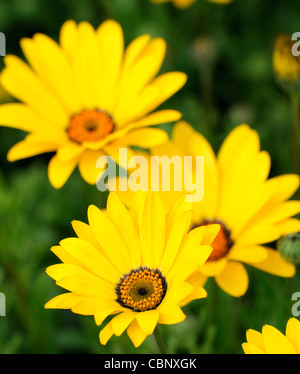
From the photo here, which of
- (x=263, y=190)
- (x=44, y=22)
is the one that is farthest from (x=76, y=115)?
(x=44, y=22)

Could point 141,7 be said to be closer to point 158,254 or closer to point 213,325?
point 213,325

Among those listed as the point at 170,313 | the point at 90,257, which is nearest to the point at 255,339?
the point at 170,313

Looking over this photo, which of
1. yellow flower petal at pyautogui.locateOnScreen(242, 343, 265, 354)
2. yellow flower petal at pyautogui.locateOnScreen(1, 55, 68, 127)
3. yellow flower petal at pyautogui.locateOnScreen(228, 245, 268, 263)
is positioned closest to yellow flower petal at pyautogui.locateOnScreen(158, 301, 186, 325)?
yellow flower petal at pyautogui.locateOnScreen(242, 343, 265, 354)

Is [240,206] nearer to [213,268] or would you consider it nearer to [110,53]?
[213,268]

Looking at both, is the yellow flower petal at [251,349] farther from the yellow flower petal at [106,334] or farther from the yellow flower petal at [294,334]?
the yellow flower petal at [106,334]

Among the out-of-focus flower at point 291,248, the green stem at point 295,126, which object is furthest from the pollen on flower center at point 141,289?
the green stem at point 295,126
